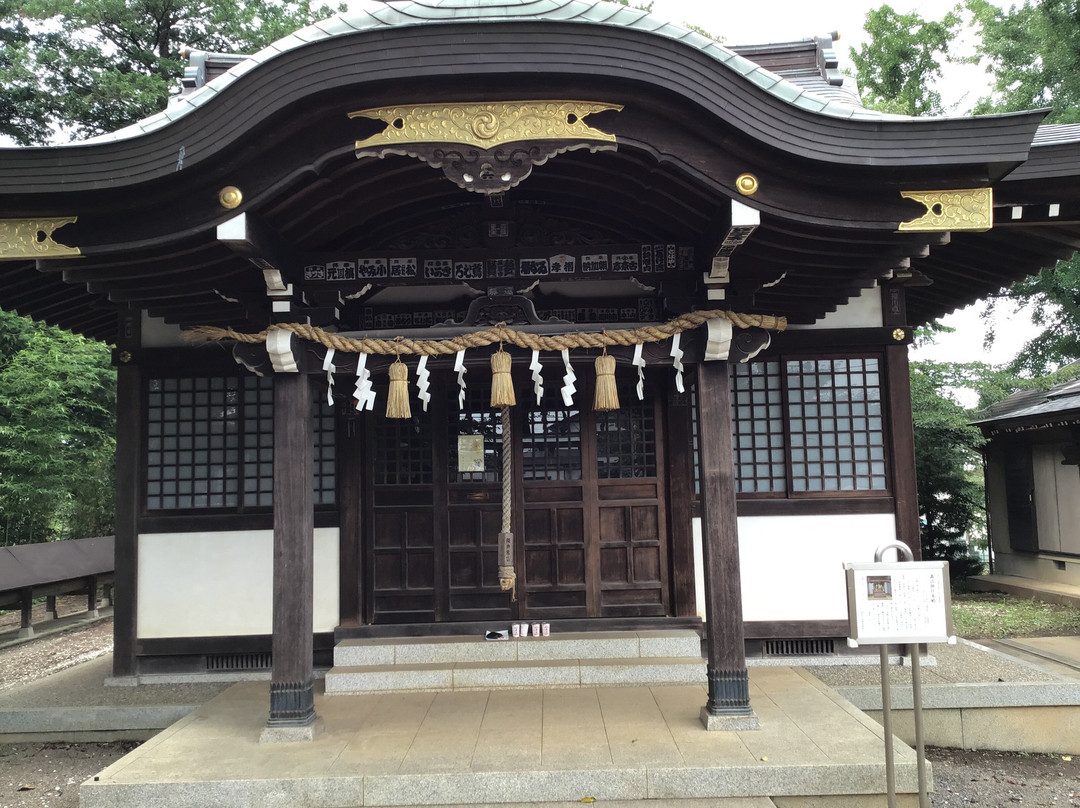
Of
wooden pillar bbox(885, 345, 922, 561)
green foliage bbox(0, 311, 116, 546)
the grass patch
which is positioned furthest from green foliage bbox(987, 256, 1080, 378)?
green foliage bbox(0, 311, 116, 546)

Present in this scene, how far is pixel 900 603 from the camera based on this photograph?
388 cm

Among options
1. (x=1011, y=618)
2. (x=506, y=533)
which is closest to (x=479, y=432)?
(x=506, y=533)

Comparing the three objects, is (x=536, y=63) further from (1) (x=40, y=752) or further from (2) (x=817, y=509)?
(1) (x=40, y=752)

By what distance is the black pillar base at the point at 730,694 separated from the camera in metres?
4.99

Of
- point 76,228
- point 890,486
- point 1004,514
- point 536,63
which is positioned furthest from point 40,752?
point 1004,514

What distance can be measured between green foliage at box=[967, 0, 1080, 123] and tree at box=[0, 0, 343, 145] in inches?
656

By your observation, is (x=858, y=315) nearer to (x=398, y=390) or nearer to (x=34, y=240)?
(x=398, y=390)

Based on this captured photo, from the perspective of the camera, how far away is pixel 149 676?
6980 mm

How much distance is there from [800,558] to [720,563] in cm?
231

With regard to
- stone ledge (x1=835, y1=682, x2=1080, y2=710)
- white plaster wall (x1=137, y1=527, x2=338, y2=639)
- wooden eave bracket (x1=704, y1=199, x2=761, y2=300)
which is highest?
wooden eave bracket (x1=704, y1=199, x2=761, y2=300)

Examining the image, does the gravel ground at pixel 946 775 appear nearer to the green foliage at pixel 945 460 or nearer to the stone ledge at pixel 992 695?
the stone ledge at pixel 992 695

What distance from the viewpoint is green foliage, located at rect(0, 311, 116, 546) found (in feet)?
45.3

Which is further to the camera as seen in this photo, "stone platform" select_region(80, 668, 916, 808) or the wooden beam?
the wooden beam

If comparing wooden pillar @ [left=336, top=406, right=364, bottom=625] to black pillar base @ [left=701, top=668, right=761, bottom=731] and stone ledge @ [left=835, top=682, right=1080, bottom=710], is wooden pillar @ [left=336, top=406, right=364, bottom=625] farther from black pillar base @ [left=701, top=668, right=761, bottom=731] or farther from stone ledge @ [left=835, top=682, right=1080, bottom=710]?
stone ledge @ [left=835, top=682, right=1080, bottom=710]
